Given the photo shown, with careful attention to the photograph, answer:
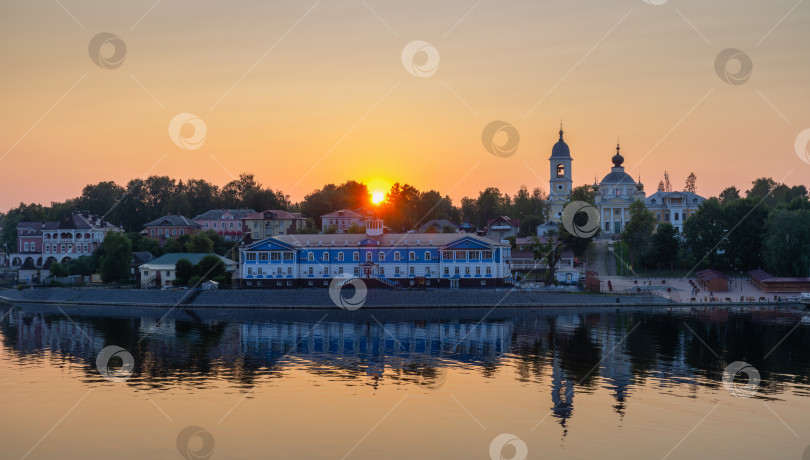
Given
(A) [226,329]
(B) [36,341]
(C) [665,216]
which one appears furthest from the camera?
(C) [665,216]

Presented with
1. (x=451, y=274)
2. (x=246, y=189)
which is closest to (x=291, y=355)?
(x=451, y=274)

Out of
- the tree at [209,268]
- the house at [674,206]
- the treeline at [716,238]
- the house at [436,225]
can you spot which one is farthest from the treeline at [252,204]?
the tree at [209,268]

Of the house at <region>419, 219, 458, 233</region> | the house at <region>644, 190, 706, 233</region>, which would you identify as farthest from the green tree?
the house at <region>419, 219, 458, 233</region>

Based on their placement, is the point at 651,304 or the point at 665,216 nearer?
the point at 651,304

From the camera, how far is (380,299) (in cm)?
7925

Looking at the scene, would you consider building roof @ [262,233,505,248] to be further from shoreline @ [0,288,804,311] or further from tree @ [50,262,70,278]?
tree @ [50,262,70,278]

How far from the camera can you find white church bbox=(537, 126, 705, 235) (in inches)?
4865

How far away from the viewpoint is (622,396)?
3838cm

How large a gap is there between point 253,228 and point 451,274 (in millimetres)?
53201

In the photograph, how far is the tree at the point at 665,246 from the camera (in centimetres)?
9575

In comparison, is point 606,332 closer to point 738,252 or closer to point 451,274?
point 451,274

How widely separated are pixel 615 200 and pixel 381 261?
50984mm

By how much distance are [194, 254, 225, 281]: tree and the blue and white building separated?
2319 millimetres

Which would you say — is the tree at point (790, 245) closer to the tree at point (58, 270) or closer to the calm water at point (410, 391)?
the calm water at point (410, 391)
